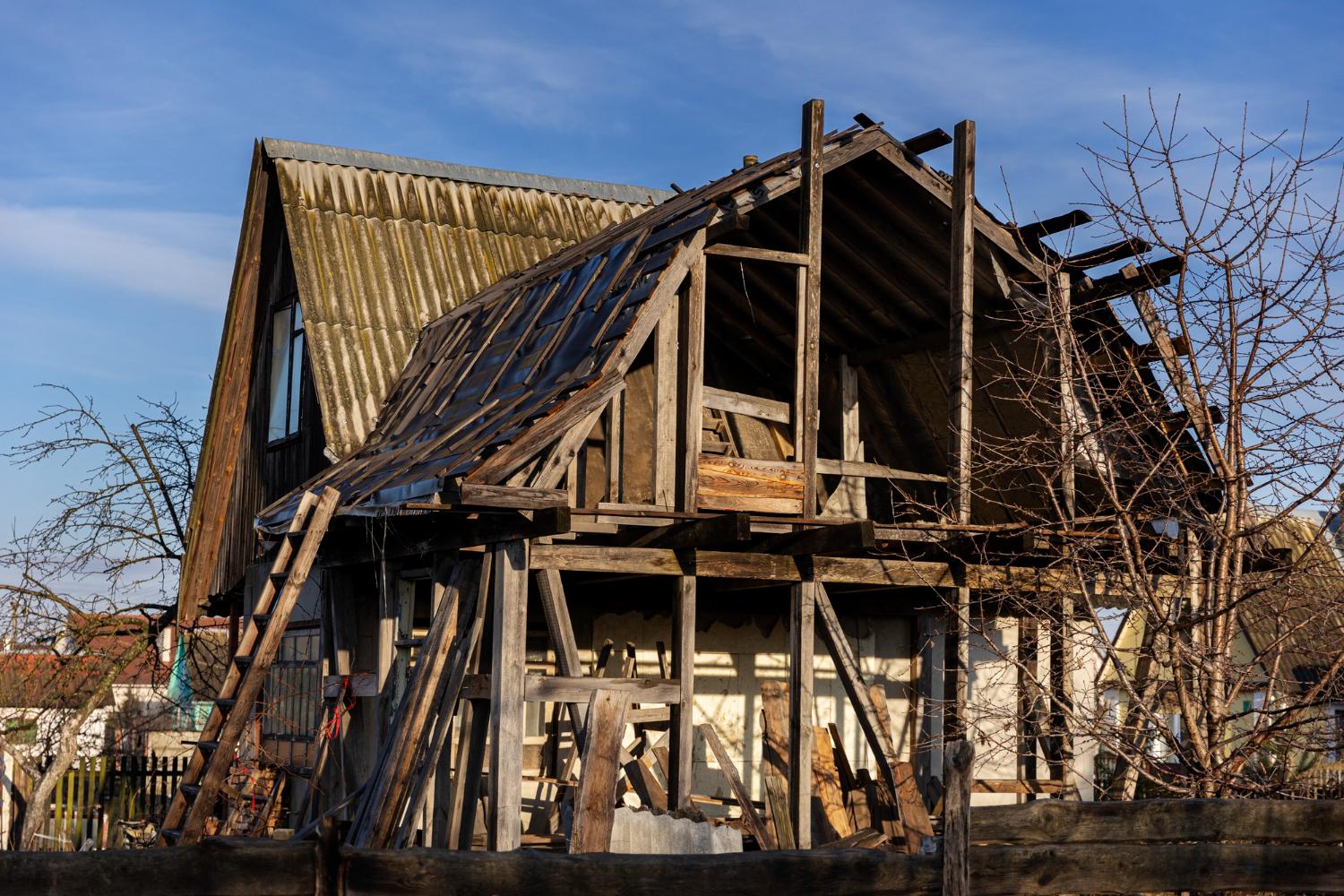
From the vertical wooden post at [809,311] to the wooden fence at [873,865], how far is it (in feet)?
14.6

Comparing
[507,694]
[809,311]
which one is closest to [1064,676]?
[809,311]

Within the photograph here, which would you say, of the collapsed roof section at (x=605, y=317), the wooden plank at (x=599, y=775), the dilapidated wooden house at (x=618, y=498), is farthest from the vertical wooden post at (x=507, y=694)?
the collapsed roof section at (x=605, y=317)

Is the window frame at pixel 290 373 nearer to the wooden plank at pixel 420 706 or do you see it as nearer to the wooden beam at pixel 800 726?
the wooden plank at pixel 420 706

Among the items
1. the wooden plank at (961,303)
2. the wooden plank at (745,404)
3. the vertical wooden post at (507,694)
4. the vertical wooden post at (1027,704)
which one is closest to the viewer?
the vertical wooden post at (507,694)

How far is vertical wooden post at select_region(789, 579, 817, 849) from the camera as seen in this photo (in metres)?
11.4

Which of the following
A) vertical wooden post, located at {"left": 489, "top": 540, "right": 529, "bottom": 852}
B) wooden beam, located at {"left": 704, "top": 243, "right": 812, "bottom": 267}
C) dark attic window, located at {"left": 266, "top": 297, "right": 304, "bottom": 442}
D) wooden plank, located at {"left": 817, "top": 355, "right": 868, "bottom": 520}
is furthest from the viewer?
dark attic window, located at {"left": 266, "top": 297, "right": 304, "bottom": 442}

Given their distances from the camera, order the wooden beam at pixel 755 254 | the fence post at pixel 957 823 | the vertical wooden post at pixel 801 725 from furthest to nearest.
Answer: the wooden beam at pixel 755 254 < the vertical wooden post at pixel 801 725 < the fence post at pixel 957 823

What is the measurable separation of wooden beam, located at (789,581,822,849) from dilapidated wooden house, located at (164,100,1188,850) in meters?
0.03

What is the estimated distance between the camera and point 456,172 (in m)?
19.3

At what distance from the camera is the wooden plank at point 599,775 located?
10047 millimetres

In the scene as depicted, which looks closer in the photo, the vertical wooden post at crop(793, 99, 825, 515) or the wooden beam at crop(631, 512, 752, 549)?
the wooden beam at crop(631, 512, 752, 549)

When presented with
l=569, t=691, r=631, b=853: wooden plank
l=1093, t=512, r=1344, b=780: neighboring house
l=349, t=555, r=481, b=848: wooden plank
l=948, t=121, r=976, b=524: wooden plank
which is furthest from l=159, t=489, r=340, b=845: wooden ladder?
l=1093, t=512, r=1344, b=780: neighboring house

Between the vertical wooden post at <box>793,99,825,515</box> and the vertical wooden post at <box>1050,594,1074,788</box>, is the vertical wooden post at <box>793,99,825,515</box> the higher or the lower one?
the higher one

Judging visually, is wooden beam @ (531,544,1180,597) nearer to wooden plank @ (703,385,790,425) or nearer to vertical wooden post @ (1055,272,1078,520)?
vertical wooden post @ (1055,272,1078,520)
